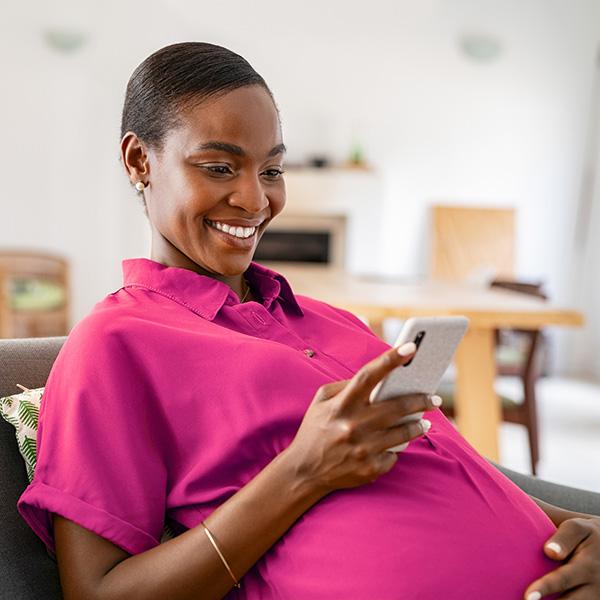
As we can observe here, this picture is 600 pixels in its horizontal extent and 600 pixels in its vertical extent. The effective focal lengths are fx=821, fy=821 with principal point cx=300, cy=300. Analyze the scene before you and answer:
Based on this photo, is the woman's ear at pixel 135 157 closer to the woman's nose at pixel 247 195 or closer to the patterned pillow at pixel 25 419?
the woman's nose at pixel 247 195

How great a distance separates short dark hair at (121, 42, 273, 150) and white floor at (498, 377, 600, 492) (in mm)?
2677

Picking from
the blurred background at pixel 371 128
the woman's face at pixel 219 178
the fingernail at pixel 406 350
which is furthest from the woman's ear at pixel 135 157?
the blurred background at pixel 371 128

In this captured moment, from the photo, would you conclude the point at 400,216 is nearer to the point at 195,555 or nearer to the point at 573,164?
the point at 573,164

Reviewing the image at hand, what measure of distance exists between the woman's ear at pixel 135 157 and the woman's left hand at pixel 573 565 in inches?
26.0

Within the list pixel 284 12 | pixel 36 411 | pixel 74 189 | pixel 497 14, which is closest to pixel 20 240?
pixel 74 189

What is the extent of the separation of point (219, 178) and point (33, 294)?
4.90 m

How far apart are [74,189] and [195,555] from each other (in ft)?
18.4

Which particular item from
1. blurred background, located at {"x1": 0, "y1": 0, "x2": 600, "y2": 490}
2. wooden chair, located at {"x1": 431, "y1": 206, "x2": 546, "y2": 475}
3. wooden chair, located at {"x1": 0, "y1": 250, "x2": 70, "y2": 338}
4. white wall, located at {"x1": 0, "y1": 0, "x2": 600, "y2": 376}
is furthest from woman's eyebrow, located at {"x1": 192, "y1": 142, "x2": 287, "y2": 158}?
white wall, located at {"x1": 0, "y1": 0, "x2": 600, "y2": 376}

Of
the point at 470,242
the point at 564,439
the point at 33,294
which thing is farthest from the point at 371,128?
the point at 564,439

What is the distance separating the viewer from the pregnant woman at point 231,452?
0.82m

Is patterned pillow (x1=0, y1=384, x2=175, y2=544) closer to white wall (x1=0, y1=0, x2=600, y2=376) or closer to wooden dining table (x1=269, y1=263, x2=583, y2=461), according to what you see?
wooden dining table (x1=269, y1=263, x2=583, y2=461)

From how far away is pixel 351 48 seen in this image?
20.3 ft

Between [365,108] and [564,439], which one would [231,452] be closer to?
[564,439]

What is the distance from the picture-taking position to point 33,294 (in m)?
5.58
